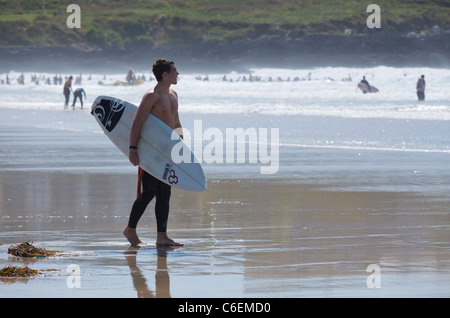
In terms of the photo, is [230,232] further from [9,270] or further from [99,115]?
[9,270]

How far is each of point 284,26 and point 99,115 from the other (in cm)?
16204

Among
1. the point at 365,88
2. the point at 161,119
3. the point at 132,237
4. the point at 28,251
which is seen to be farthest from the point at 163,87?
the point at 365,88

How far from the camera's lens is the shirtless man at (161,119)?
25.0 ft

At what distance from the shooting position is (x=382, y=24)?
559ft

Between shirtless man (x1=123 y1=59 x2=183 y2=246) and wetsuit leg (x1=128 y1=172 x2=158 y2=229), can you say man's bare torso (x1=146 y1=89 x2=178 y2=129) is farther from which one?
wetsuit leg (x1=128 y1=172 x2=158 y2=229)

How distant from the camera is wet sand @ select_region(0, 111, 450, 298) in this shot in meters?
5.97

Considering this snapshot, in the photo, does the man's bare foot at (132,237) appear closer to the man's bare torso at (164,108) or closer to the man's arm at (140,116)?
the man's arm at (140,116)

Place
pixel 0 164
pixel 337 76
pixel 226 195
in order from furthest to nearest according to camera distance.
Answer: pixel 337 76, pixel 0 164, pixel 226 195

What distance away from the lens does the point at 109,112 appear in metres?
8.27

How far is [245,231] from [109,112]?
5.07 ft

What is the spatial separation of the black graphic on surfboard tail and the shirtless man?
57cm

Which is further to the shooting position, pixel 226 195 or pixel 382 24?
pixel 382 24

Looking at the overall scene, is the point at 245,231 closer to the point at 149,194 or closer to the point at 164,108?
the point at 149,194
